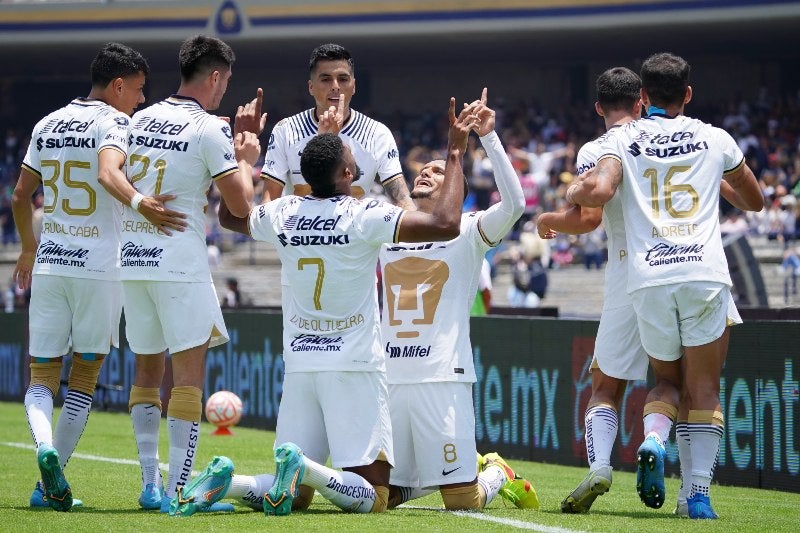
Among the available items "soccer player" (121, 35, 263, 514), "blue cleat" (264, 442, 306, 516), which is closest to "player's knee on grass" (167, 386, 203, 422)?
"soccer player" (121, 35, 263, 514)

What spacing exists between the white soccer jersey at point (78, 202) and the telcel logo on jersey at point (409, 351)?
65.8 inches

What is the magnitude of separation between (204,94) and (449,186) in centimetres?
160

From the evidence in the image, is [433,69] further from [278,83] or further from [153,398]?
[153,398]

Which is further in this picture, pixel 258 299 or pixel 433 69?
pixel 433 69

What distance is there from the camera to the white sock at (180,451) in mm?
7047

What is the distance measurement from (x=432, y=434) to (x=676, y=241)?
1.66 meters

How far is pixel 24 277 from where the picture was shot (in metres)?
8.16

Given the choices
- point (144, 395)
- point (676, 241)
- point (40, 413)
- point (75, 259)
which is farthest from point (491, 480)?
point (75, 259)

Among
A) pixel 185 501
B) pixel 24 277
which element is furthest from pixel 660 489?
pixel 24 277

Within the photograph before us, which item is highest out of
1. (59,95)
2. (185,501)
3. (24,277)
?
(59,95)

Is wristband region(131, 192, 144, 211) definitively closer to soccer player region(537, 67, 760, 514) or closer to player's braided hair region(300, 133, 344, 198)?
player's braided hair region(300, 133, 344, 198)

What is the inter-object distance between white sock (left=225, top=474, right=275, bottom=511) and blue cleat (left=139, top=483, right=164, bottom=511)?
2.21ft

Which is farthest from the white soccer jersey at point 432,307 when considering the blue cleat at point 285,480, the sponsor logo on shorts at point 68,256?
the sponsor logo on shorts at point 68,256

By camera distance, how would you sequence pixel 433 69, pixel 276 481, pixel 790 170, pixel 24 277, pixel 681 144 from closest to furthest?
pixel 276 481, pixel 681 144, pixel 24 277, pixel 790 170, pixel 433 69
